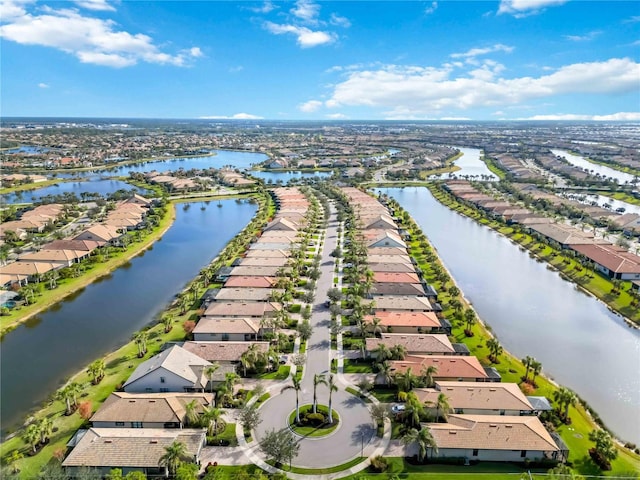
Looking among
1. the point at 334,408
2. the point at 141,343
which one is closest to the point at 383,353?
the point at 334,408

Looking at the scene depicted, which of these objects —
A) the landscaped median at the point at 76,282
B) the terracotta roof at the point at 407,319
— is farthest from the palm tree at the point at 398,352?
the landscaped median at the point at 76,282

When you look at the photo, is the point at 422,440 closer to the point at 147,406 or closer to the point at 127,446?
the point at 127,446

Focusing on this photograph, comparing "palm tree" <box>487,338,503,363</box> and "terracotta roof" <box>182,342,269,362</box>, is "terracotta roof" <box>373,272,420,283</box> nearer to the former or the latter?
"palm tree" <box>487,338,503,363</box>

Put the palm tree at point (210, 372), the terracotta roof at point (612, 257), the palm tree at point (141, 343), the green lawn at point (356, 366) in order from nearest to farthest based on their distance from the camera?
1. the palm tree at point (210, 372)
2. the green lawn at point (356, 366)
3. the palm tree at point (141, 343)
4. the terracotta roof at point (612, 257)

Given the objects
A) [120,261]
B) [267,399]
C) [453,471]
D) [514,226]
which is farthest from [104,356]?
[514,226]

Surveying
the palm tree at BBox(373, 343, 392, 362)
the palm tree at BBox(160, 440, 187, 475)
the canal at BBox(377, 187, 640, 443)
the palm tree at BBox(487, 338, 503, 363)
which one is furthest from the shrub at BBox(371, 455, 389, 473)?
the canal at BBox(377, 187, 640, 443)

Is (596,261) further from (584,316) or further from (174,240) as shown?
(174,240)

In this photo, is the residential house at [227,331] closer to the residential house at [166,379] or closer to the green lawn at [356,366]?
the residential house at [166,379]
